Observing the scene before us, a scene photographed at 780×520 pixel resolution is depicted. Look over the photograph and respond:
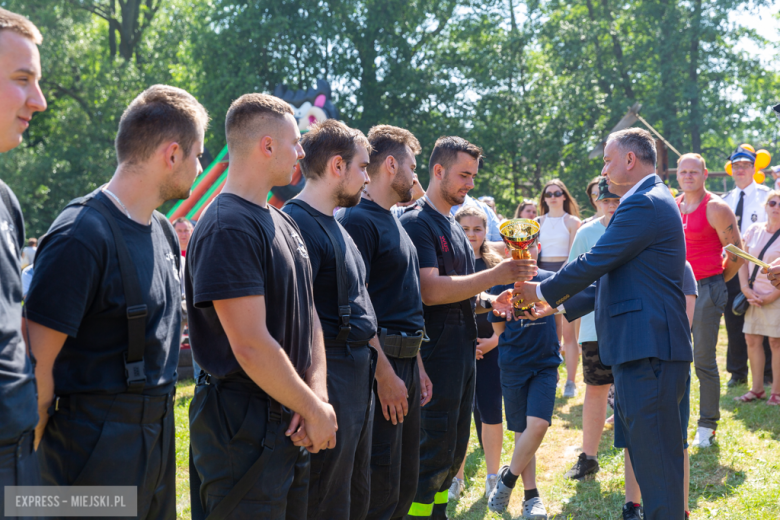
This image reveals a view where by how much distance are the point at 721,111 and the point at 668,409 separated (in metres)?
28.3

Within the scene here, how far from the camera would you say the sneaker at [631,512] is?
15.3 ft

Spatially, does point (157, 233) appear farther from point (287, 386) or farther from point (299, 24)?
point (299, 24)

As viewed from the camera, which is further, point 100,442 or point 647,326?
point 647,326

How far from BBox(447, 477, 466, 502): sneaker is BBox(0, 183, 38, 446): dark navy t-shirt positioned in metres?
3.92

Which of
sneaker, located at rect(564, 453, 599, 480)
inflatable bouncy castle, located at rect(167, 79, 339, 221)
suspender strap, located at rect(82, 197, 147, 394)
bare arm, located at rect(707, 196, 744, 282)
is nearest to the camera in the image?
suspender strap, located at rect(82, 197, 147, 394)

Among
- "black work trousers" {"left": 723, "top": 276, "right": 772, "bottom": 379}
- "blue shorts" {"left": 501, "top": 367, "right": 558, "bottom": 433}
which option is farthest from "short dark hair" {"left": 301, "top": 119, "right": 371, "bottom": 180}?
"black work trousers" {"left": 723, "top": 276, "right": 772, "bottom": 379}

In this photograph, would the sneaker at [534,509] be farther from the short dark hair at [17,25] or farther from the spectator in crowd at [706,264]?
the short dark hair at [17,25]

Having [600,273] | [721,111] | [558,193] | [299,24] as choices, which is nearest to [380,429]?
[600,273]

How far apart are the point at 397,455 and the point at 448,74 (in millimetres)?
25096

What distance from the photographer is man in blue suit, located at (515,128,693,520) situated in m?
3.84

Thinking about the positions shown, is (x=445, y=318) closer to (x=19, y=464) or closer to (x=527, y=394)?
(x=527, y=394)

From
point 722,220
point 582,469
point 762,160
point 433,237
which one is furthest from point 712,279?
point 762,160

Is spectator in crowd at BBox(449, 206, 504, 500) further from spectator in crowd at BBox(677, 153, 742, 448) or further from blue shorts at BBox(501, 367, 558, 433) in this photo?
spectator in crowd at BBox(677, 153, 742, 448)

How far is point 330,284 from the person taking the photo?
3191 millimetres
